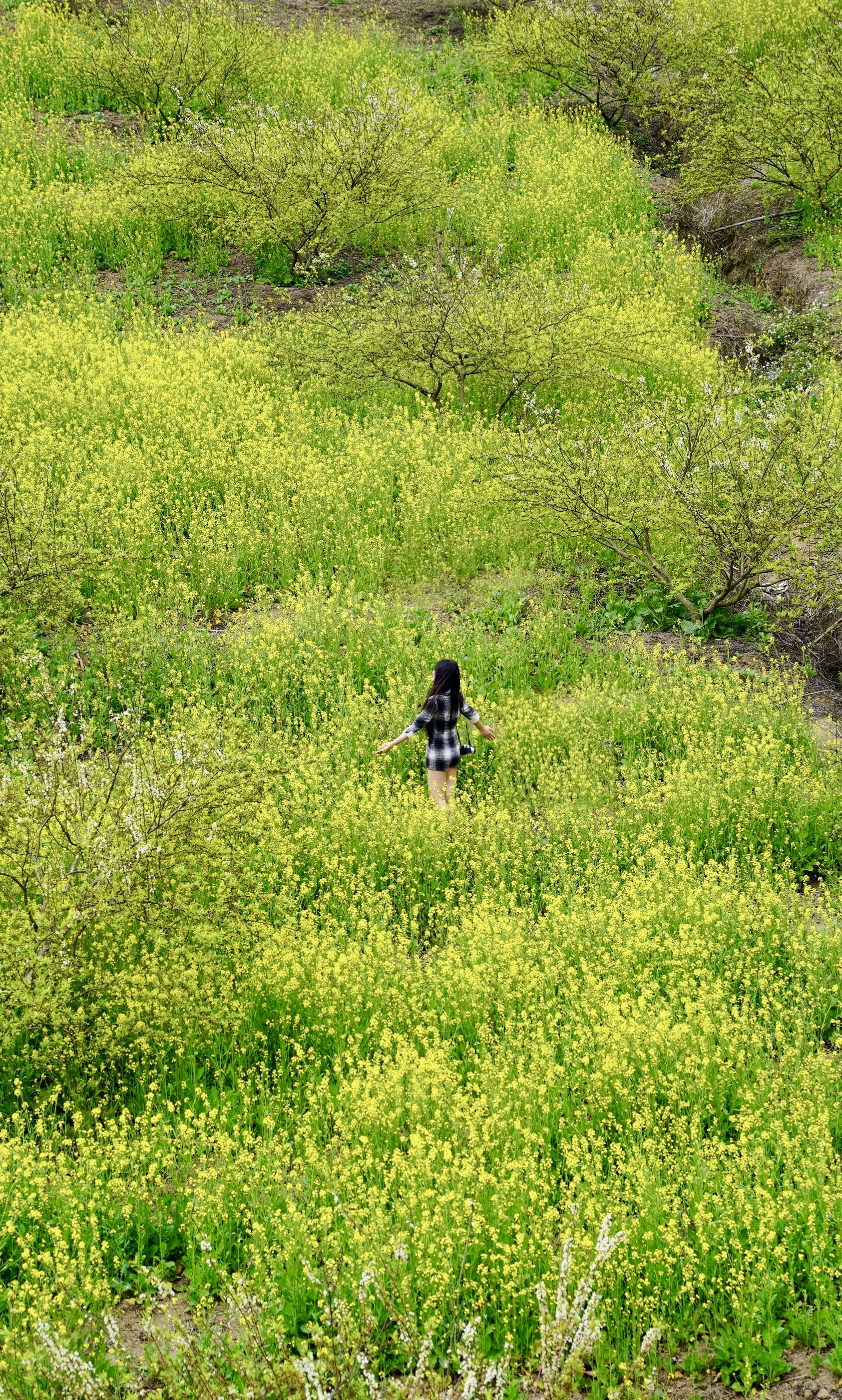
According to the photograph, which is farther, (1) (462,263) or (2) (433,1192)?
(1) (462,263)

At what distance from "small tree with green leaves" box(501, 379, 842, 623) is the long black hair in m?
3.02

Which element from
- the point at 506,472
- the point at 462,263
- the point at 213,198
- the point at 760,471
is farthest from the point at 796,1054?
the point at 213,198

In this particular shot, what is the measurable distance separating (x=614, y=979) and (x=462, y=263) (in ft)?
36.5

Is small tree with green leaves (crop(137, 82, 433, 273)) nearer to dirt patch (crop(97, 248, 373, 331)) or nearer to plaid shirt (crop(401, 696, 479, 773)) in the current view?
dirt patch (crop(97, 248, 373, 331))

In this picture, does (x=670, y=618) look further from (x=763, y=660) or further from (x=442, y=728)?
(x=442, y=728)

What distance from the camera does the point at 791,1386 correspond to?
3.78m

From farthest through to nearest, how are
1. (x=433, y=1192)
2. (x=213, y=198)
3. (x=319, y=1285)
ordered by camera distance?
(x=213, y=198) → (x=433, y=1192) → (x=319, y=1285)

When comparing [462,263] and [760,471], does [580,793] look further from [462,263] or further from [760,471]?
[462,263]

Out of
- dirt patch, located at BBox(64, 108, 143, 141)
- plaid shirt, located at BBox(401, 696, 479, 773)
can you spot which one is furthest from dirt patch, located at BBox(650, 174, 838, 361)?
dirt patch, located at BBox(64, 108, 143, 141)

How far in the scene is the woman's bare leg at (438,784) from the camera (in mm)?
7938

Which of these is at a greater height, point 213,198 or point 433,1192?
point 213,198

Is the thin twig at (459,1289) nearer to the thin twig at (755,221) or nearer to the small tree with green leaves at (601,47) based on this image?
the thin twig at (755,221)


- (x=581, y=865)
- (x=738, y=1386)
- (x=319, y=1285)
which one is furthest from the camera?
(x=581, y=865)

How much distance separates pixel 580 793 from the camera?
25.9 ft
